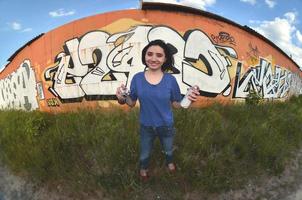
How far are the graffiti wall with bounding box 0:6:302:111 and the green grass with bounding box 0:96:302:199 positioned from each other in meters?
2.85

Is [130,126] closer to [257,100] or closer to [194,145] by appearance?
[194,145]

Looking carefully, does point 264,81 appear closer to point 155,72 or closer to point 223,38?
point 223,38

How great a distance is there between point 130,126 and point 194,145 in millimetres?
1584

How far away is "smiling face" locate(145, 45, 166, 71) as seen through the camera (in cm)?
439

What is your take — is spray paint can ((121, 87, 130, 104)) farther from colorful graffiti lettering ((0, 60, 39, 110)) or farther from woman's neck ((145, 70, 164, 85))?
colorful graffiti lettering ((0, 60, 39, 110))

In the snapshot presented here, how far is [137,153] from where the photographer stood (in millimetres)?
5992

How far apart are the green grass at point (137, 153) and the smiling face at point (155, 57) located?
209 cm

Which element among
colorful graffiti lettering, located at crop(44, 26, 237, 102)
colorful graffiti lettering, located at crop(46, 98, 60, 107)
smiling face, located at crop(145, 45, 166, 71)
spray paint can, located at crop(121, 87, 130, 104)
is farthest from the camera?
colorful graffiti lettering, located at crop(46, 98, 60, 107)

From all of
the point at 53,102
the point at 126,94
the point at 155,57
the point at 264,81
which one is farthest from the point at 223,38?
the point at 126,94

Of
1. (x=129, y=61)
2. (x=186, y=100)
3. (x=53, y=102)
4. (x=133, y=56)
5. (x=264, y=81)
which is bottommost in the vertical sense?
(x=53, y=102)

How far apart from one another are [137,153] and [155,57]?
7.44ft

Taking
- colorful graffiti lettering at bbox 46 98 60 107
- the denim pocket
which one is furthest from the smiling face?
colorful graffiti lettering at bbox 46 98 60 107

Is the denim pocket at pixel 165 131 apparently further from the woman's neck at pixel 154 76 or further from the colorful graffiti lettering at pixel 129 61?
the colorful graffiti lettering at pixel 129 61

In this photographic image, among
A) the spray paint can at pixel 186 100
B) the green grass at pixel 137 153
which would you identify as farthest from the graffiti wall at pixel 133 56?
the spray paint can at pixel 186 100
